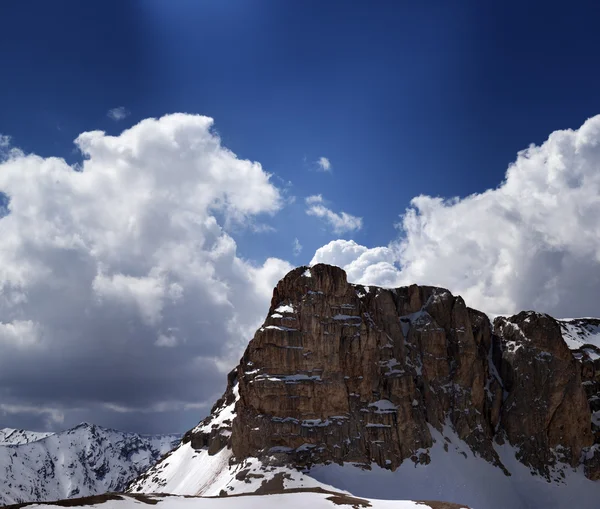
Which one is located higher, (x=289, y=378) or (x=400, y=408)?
(x=289, y=378)

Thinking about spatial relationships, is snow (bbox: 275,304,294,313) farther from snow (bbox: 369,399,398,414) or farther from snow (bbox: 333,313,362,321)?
snow (bbox: 369,399,398,414)

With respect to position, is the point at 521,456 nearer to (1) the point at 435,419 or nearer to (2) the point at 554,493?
(2) the point at 554,493

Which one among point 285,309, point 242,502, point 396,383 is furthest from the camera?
point 285,309

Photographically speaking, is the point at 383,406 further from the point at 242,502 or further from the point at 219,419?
the point at 242,502

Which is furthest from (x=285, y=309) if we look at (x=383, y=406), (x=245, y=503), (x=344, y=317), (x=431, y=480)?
(x=245, y=503)

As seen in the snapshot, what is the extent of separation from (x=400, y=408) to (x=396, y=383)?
24.7ft

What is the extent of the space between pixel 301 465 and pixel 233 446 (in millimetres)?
22606

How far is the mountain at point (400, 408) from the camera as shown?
14038 cm

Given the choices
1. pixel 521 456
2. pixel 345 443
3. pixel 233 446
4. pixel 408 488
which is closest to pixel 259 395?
pixel 233 446

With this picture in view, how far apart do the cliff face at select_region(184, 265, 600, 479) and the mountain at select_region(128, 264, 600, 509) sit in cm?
37

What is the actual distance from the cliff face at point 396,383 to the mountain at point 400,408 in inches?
14.5

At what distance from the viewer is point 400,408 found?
153m

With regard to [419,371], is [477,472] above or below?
below

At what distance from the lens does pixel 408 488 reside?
135 m
